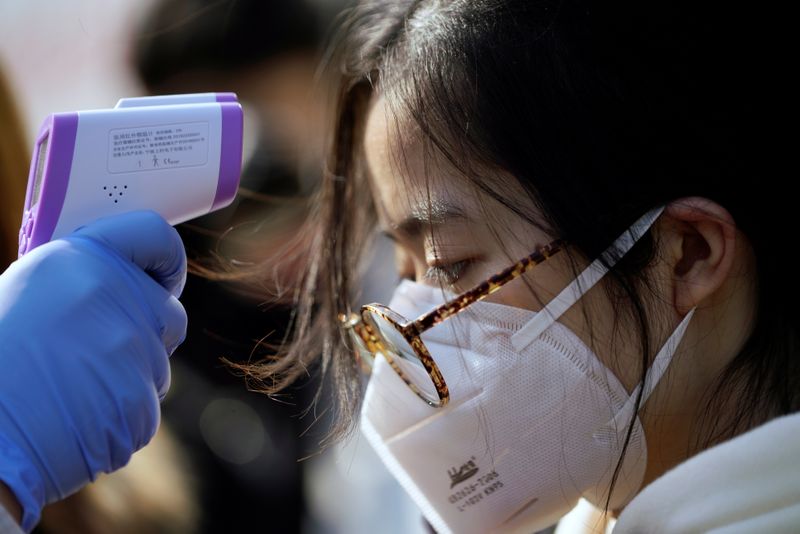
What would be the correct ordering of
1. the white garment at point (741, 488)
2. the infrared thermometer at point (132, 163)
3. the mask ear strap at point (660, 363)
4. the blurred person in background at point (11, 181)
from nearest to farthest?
the white garment at point (741, 488) → the infrared thermometer at point (132, 163) → the mask ear strap at point (660, 363) → the blurred person in background at point (11, 181)

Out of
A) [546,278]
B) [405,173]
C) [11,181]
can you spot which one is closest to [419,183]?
[405,173]

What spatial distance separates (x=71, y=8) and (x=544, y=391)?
1980 millimetres

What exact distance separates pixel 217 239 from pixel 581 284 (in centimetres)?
117

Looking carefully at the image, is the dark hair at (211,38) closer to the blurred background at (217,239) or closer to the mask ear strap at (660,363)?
the blurred background at (217,239)

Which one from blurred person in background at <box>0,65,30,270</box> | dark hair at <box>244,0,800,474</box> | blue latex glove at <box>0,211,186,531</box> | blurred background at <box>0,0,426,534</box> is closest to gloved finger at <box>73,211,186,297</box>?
blue latex glove at <box>0,211,186,531</box>

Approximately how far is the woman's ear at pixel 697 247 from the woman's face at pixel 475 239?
122mm

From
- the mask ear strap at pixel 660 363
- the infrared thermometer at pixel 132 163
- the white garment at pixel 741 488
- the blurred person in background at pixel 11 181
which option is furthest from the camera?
the blurred person in background at pixel 11 181

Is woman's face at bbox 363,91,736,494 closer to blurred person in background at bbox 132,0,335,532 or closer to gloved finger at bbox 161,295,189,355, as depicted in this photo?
gloved finger at bbox 161,295,189,355

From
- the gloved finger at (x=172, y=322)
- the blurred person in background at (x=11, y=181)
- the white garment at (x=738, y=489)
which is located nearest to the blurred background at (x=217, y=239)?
the blurred person in background at (x=11, y=181)

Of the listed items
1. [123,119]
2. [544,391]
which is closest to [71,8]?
[123,119]

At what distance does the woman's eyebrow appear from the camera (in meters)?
1.39

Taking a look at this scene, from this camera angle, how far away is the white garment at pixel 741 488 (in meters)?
1.09

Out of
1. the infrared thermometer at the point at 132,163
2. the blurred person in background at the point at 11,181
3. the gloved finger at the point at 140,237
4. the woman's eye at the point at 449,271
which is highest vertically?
the blurred person in background at the point at 11,181

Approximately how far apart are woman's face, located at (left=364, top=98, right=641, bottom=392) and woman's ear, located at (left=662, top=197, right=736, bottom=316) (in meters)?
0.12
